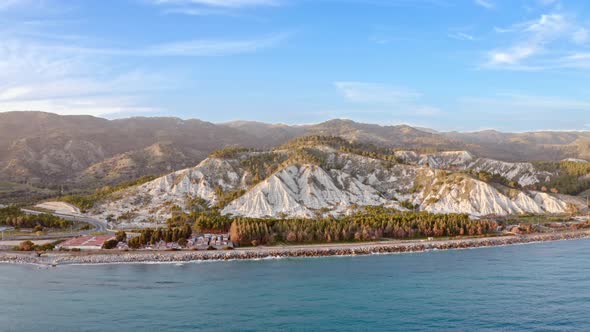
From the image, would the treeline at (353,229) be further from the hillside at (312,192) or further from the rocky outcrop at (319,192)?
the rocky outcrop at (319,192)

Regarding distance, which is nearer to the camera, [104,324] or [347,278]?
[104,324]

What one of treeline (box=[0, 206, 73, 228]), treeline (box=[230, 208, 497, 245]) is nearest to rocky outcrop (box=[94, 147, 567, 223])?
treeline (box=[0, 206, 73, 228])

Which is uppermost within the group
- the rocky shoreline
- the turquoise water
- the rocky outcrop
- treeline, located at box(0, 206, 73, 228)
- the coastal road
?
the rocky outcrop

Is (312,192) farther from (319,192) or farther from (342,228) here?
(342,228)

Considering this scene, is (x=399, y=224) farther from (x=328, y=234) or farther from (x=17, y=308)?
(x=17, y=308)

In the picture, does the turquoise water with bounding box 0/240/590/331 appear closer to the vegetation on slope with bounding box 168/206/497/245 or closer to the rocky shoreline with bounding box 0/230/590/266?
the rocky shoreline with bounding box 0/230/590/266

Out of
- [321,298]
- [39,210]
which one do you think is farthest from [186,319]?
[39,210]
